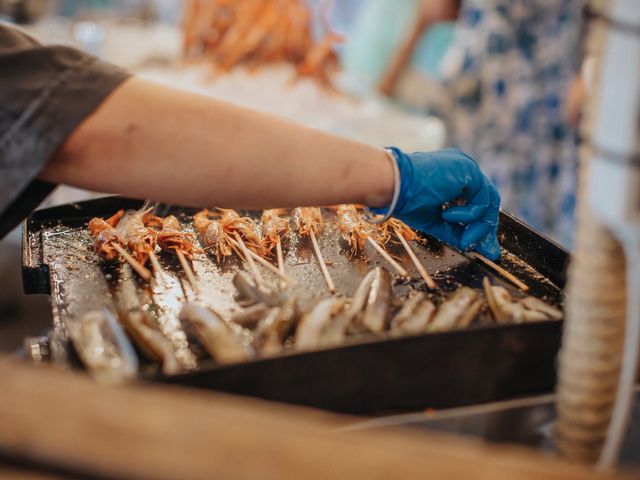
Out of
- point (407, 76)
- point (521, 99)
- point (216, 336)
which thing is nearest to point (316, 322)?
point (216, 336)

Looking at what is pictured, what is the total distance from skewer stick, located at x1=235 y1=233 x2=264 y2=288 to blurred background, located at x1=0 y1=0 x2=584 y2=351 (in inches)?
75.5

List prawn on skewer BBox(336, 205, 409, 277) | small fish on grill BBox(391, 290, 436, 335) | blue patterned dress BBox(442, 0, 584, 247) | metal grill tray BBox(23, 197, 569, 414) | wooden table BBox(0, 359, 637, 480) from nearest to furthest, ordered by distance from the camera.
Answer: wooden table BBox(0, 359, 637, 480) → metal grill tray BBox(23, 197, 569, 414) → small fish on grill BBox(391, 290, 436, 335) → prawn on skewer BBox(336, 205, 409, 277) → blue patterned dress BBox(442, 0, 584, 247)

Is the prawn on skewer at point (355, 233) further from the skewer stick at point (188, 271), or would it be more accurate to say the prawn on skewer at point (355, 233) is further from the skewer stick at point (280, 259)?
the skewer stick at point (188, 271)

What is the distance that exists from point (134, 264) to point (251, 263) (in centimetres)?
33

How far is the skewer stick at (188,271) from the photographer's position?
1.92m

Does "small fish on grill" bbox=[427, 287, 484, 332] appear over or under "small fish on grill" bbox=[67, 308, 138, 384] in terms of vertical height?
over

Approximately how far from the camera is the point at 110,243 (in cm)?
209

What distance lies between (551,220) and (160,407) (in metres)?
4.15

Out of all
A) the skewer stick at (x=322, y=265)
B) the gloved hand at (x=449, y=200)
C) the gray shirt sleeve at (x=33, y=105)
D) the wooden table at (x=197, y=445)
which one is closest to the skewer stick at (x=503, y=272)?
the gloved hand at (x=449, y=200)

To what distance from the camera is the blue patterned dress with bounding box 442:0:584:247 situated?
13.9ft

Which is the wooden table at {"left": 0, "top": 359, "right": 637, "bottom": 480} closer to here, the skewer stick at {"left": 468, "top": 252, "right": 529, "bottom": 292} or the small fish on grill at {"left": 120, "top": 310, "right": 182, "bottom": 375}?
the small fish on grill at {"left": 120, "top": 310, "right": 182, "bottom": 375}

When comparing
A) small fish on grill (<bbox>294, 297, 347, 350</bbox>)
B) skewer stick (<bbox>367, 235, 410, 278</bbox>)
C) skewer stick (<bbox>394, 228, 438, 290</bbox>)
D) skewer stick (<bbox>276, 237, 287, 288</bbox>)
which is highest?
skewer stick (<bbox>394, 228, 438, 290</bbox>)

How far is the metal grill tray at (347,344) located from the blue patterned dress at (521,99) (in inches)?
95.1

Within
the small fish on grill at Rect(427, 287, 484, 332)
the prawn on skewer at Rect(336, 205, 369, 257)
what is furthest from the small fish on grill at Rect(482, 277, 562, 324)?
the prawn on skewer at Rect(336, 205, 369, 257)
